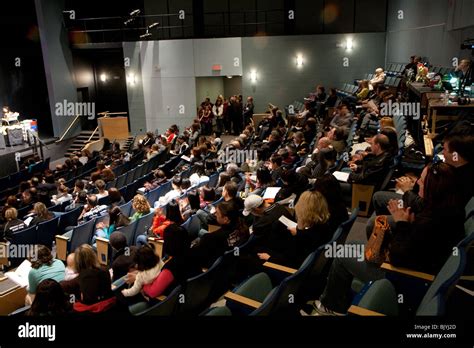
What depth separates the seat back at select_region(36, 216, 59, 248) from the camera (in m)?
5.91

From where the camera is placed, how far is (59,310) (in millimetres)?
2729

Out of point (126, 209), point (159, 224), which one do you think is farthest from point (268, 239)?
Result: point (126, 209)

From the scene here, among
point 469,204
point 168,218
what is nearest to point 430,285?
point 469,204

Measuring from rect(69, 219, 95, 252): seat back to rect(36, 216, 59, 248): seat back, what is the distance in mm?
730

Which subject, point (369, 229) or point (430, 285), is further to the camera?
point (369, 229)

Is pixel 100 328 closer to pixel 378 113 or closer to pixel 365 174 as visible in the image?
pixel 365 174

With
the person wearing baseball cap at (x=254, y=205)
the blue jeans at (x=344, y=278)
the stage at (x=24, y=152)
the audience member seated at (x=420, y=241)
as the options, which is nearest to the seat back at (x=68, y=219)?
the person wearing baseball cap at (x=254, y=205)

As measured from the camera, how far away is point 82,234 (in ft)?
18.2

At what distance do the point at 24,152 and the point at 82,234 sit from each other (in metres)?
9.05

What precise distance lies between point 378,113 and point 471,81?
1832 millimetres

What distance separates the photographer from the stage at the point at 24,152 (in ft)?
40.8

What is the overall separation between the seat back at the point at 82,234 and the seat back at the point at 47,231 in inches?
28.7

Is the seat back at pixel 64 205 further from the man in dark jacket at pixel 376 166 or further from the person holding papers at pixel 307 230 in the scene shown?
the person holding papers at pixel 307 230

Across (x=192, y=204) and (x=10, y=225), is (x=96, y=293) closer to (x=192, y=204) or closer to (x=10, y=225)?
(x=192, y=204)
